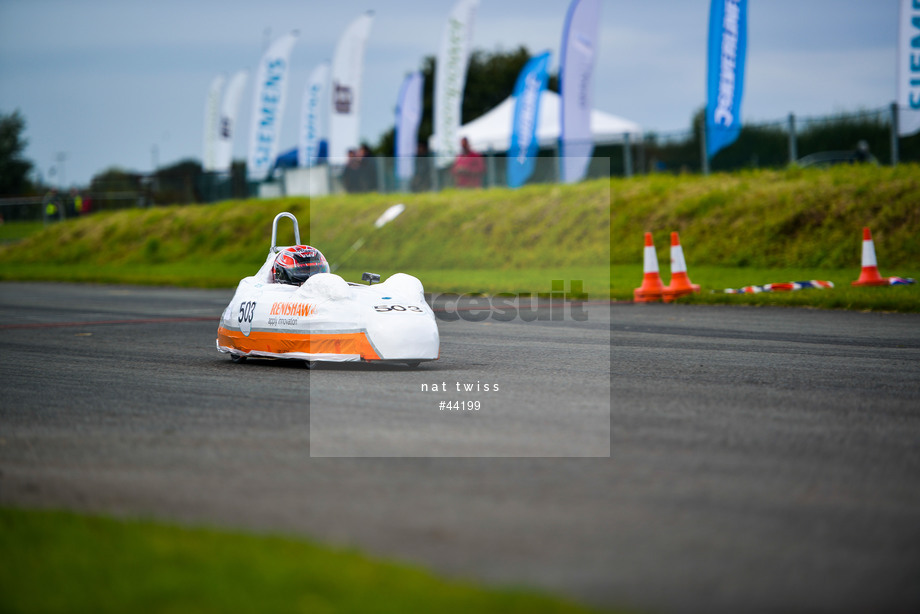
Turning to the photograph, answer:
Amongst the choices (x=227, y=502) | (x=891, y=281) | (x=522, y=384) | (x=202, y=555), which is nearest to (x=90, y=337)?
(x=522, y=384)

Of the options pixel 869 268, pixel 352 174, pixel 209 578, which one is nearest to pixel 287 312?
pixel 209 578

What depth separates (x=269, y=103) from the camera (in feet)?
124

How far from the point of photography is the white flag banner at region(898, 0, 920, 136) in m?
20.3

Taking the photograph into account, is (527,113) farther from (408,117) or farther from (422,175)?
(408,117)

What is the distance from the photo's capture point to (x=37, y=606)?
3.37 m

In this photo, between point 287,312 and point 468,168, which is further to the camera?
point 468,168

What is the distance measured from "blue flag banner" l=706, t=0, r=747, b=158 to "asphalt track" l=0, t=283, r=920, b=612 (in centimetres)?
1367

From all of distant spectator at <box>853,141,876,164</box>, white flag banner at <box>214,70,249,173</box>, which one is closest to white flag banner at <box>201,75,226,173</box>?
white flag banner at <box>214,70,249,173</box>

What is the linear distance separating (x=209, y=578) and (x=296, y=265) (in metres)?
6.65

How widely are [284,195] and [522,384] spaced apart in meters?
27.7

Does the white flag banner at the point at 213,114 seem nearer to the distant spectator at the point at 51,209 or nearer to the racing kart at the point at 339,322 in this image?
the distant spectator at the point at 51,209

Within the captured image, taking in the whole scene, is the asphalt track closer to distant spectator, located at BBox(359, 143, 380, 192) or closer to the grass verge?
the grass verge

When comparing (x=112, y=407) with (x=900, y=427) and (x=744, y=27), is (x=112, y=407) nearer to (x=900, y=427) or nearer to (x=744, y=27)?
(x=900, y=427)

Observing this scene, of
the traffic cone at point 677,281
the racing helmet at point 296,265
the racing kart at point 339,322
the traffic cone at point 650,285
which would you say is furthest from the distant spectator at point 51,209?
the racing kart at point 339,322
